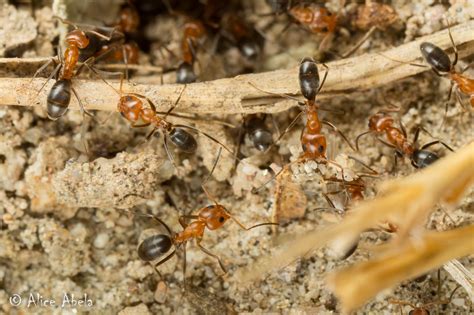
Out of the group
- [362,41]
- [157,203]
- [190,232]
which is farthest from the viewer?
[362,41]

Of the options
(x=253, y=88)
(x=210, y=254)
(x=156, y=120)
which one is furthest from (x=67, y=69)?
(x=210, y=254)

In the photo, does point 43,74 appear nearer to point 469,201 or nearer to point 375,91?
point 375,91

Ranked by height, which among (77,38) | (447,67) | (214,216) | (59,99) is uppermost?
(447,67)

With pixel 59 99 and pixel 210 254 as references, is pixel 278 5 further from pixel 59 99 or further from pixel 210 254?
pixel 210 254

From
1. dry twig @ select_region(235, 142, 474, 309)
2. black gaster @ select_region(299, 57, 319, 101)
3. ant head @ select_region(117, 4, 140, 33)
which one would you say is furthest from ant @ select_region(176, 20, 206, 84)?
dry twig @ select_region(235, 142, 474, 309)

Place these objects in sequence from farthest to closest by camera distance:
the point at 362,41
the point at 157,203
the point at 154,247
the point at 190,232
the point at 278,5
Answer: the point at 278,5 → the point at 362,41 → the point at 157,203 → the point at 190,232 → the point at 154,247

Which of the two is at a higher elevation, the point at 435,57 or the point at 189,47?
the point at 435,57

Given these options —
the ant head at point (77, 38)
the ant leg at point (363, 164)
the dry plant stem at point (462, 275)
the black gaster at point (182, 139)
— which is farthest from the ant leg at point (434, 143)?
the ant head at point (77, 38)
